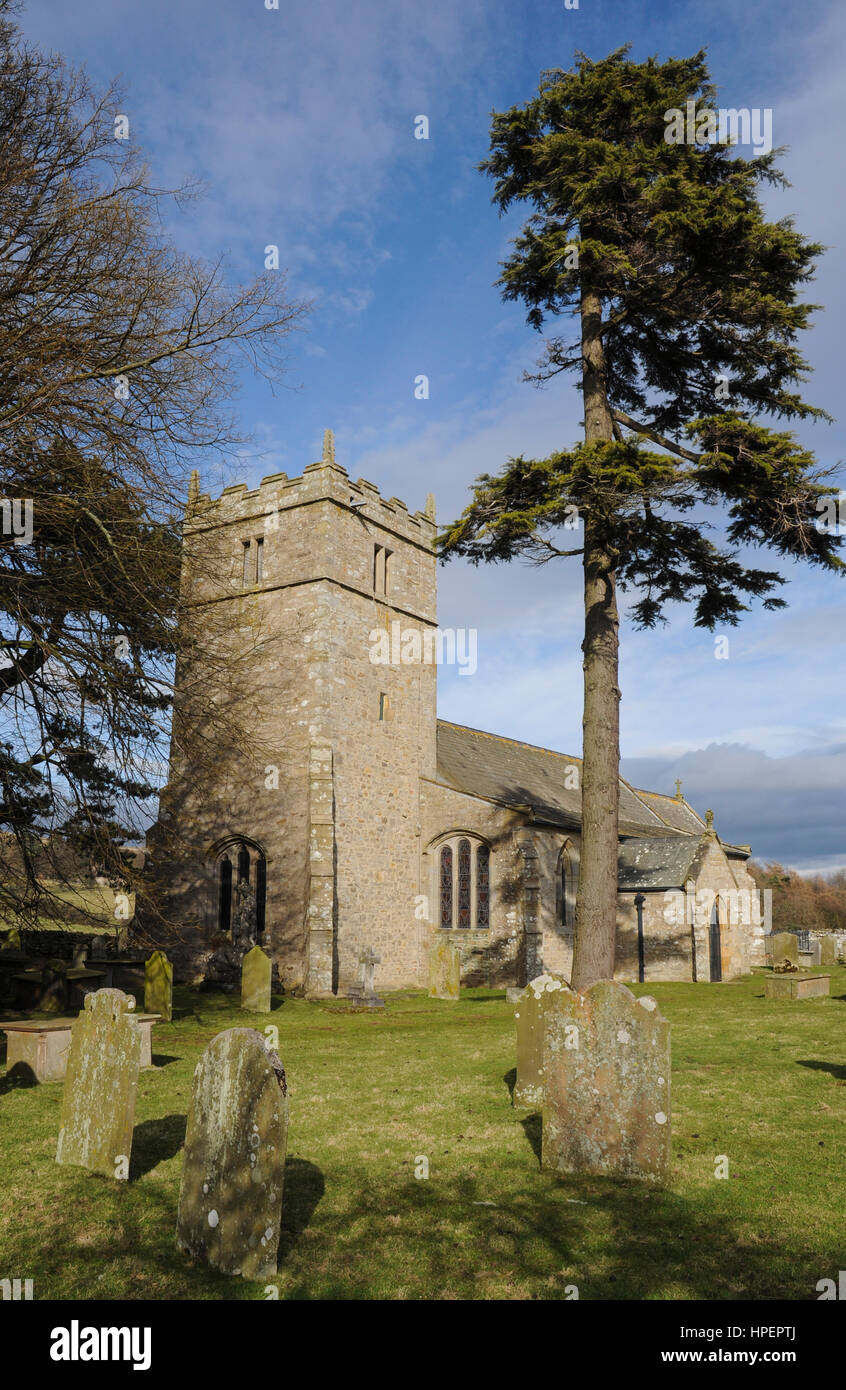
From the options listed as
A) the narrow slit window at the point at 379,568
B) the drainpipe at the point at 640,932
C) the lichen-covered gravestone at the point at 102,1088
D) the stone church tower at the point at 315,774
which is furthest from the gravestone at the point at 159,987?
the drainpipe at the point at 640,932

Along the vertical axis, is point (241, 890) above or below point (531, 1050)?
above

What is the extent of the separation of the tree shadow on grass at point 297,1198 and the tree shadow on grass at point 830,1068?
639 cm

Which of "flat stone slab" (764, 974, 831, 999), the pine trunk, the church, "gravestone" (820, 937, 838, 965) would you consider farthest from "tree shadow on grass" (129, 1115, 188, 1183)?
"gravestone" (820, 937, 838, 965)

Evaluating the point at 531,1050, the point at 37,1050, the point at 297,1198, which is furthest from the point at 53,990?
the point at 297,1198

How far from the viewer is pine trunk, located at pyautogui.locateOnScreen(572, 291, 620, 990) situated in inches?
475

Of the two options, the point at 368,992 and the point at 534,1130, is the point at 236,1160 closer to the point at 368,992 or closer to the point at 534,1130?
the point at 534,1130

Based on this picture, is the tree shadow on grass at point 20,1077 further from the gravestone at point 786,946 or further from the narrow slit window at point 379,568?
the gravestone at point 786,946

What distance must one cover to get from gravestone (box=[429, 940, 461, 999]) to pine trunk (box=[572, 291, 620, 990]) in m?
8.69

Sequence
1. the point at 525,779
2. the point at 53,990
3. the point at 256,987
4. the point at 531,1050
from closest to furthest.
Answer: the point at 531,1050 < the point at 53,990 < the point at 256,987 < the point at 525,779

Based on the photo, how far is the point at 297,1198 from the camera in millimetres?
5793

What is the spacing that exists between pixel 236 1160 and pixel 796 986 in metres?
16.7

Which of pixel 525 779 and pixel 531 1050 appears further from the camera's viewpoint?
pixel 525 779

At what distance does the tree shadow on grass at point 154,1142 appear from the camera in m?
6.57

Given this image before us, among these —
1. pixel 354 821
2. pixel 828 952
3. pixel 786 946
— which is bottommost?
pixel 828 952
